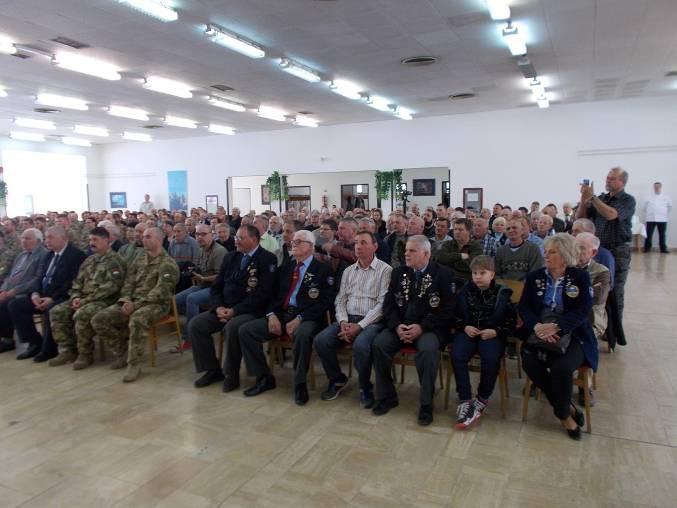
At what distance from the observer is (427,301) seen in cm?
321

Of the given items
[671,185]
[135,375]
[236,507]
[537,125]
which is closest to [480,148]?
[537,125]

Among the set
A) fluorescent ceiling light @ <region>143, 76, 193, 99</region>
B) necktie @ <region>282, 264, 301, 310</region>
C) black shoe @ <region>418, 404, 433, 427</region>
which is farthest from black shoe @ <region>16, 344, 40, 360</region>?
fluorescent ceiling light @ <region>143, 76, 193, 99</region>

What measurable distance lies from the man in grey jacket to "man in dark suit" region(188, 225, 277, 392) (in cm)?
214

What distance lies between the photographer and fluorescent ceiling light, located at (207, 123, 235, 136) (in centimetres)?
1374

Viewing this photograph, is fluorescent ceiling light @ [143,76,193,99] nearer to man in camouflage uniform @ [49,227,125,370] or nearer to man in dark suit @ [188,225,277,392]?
man in camouflage uniform @ [49,227,125,370]

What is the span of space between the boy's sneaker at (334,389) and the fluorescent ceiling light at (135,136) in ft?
45.5

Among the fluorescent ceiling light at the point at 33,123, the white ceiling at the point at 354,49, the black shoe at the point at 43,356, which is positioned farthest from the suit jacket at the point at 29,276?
the fluorescent ceiling light at the point at 33,123

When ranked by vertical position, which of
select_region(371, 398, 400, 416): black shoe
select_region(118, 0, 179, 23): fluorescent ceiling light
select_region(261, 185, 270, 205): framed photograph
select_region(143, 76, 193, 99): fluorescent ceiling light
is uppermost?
select_region(143, 76, 193, 99): fluorescent ceiling light

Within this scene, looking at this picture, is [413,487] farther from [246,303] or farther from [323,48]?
[323,48]

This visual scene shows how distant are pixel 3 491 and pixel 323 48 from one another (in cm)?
612

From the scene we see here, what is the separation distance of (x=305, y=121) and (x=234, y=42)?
6976mm

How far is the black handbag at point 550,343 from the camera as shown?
275 centimetres

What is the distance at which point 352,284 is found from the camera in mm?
3605

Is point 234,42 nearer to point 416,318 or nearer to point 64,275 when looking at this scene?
point 64,275
